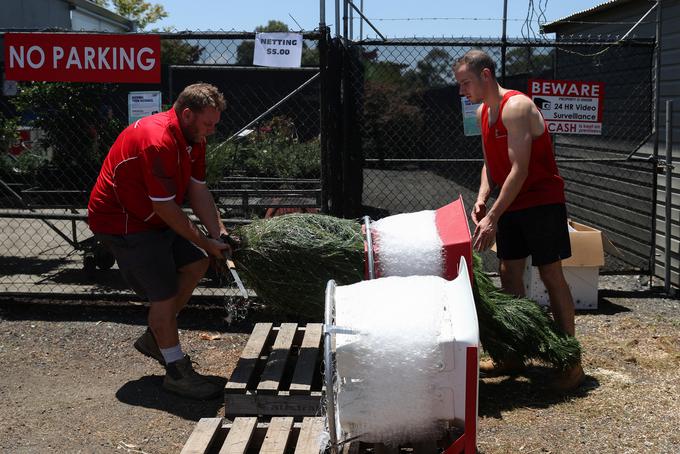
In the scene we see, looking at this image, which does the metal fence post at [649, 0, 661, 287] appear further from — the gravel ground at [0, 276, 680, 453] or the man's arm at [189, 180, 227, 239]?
the man's arm at [189, 180, 227, 239]

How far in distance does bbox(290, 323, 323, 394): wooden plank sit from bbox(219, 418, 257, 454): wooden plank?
1.27 feet

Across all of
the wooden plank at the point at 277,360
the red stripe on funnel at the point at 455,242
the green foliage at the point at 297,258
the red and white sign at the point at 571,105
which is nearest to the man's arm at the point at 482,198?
the green foliage at the point at 297,258

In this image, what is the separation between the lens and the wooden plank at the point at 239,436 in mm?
3611

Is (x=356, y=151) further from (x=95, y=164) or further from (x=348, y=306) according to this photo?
(x=348, y=306)

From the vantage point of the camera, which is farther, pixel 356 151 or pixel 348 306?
pixel 356 151

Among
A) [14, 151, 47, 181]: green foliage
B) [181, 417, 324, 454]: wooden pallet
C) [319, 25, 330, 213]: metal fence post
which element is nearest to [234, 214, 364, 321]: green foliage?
[181, 417, 324, 454]: wooden pallet

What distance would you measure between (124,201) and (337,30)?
9.68 feet

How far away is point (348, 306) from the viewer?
3043 millimetres

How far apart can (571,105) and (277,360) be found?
382cm

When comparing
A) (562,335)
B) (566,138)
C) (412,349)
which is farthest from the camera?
(566,138)

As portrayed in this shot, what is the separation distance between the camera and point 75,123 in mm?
7043

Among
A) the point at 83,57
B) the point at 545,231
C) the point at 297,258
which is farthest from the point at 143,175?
the point at 545,231

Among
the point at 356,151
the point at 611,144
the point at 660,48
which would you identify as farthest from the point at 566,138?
the point at 356,151

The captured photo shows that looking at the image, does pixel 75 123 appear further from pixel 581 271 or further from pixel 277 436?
pixel 581 271
